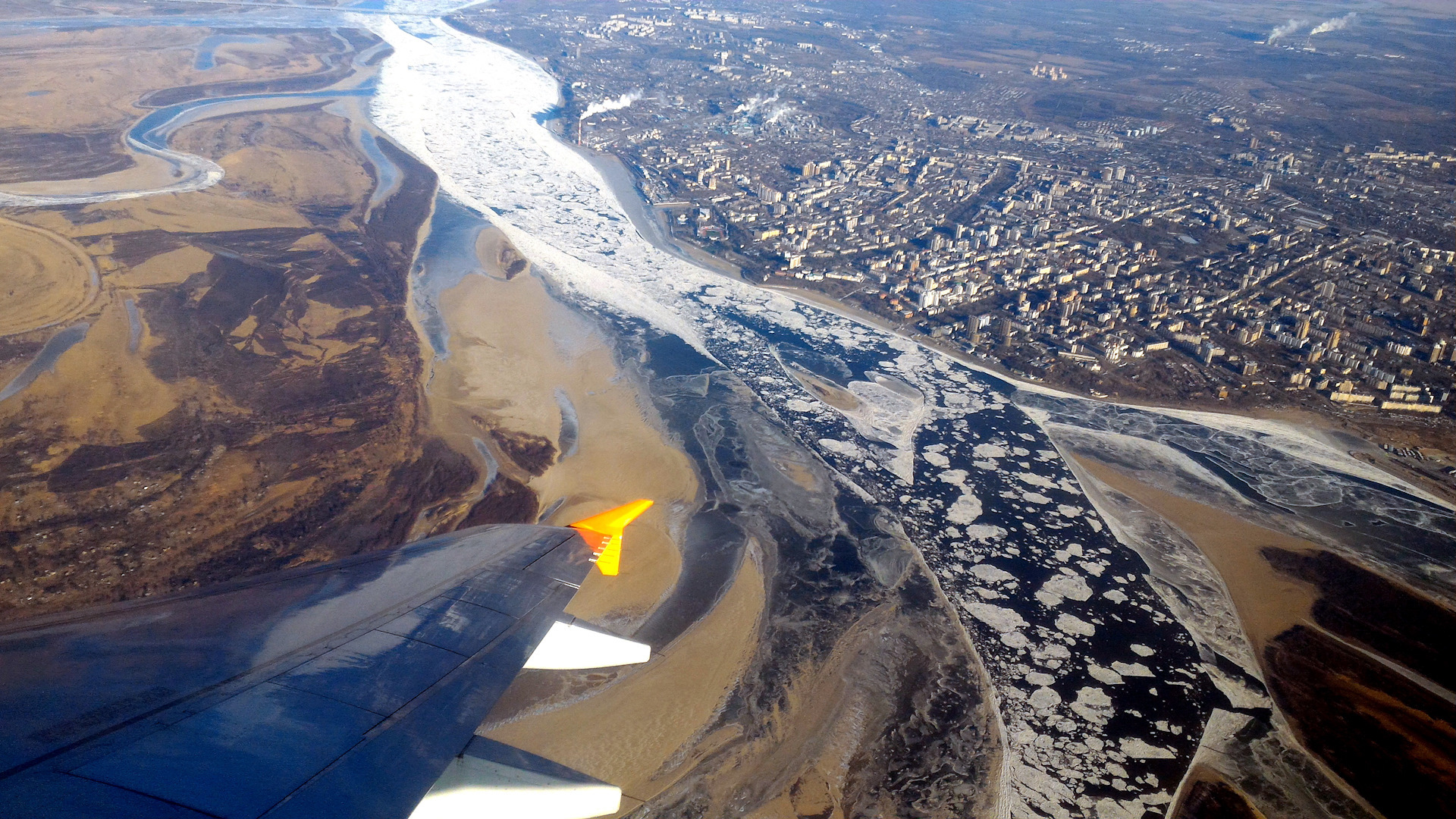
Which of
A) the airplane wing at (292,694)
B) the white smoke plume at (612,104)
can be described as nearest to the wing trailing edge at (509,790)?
the airplane wing at (292,694)

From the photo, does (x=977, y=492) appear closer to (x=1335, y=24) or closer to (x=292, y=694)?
(x=292, y=694)

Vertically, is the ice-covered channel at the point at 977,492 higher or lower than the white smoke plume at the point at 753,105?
lower

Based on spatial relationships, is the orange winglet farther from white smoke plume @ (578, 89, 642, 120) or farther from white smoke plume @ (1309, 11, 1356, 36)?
white smoke plume @ (1309, 11, 1356, 36)

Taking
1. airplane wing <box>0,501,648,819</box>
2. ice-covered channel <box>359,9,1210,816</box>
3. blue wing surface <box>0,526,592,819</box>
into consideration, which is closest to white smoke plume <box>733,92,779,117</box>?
ice-covered channel <box>359,9,1210,816</box>

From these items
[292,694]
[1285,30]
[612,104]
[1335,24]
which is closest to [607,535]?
[292,694]

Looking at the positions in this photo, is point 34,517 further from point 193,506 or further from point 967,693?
point 967,693

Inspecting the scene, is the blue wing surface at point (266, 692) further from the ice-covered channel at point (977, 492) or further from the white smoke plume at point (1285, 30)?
the white smoke plume at point (1285, 30)
